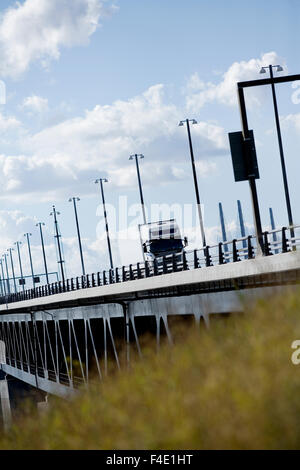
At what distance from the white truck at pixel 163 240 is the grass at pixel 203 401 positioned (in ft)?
163

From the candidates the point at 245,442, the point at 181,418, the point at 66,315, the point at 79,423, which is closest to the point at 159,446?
the point at 181,418

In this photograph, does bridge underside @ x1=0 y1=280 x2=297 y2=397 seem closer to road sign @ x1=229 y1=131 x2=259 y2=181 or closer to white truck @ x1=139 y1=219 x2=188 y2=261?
road sign @ x1=229 y1=131 x2=259 y2=181

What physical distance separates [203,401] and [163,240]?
5412 centimetres

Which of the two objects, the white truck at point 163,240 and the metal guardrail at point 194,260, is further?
the white truck at point 163,240

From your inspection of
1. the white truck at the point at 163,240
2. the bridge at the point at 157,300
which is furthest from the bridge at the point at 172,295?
the white truck at the point at 163,240

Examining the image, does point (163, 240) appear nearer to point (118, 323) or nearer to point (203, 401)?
point (118, 323)

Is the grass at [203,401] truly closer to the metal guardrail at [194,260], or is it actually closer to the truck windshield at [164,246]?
the metal guardrail at [194,260]

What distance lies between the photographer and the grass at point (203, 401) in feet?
33.4

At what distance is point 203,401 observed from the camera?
36.2ft

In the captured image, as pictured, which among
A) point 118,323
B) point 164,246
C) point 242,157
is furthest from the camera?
point 164,246

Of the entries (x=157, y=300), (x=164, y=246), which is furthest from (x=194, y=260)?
(x=164, y=246)

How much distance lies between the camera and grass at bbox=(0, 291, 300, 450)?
33.4 ft

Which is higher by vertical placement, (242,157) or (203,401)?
(242,157)

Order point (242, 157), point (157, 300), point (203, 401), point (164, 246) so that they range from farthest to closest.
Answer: point (164, 246) → point (157, 300) → point (242, 157) → point (203, 401)
